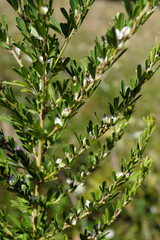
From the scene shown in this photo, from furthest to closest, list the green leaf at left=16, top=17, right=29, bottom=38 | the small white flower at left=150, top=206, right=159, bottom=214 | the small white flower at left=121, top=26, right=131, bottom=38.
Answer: the small white flower at left=150, top=206, right=159, bottom=214 → the green leaf at left=16, top=17, right=29, bottom=38 → the small white flower at left=121, top=26, right=131, bottom=38

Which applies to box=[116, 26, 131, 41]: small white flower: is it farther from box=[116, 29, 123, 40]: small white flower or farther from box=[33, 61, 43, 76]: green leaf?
box=[33, 61, 43, 76]: green leaf

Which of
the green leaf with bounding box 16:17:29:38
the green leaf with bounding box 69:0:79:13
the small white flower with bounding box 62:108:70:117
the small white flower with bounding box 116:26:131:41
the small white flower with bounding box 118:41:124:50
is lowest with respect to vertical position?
the small white flower with bounding box 118:41:124:50

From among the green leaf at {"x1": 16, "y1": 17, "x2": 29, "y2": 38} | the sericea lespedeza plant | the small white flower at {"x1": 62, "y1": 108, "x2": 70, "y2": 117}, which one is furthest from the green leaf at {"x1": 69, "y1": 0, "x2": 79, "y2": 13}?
the small white flower at {"x1": 62, "y1": 108, "x2": 70, "y2": 117}

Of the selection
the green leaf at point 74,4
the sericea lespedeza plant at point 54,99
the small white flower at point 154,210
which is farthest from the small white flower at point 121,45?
the small white flower at point 154,210

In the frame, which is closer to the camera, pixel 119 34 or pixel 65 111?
pixel 119 34

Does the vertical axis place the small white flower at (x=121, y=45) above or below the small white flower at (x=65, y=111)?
below

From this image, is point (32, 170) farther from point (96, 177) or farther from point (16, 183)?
point (96, 177)

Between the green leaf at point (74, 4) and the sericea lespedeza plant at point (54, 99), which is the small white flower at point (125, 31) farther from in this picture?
the green leaf at point (74, 4)

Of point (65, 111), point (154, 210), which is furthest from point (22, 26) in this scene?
point (154, 210)

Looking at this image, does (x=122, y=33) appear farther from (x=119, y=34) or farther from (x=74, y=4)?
(x=74, y=4)

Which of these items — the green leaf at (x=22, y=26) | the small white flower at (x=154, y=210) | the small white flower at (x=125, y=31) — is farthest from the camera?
the small white flower at (x=154, y=210)

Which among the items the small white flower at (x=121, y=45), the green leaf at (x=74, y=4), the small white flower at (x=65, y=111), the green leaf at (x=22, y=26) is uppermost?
the green leaf at (x=22, y=26)

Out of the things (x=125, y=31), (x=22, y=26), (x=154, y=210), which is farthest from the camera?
(x=154, y=210)

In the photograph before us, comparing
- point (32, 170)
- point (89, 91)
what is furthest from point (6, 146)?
point (89, 91)
